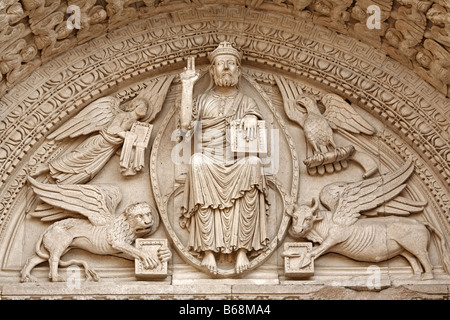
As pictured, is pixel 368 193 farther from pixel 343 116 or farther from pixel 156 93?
pixel 156 93

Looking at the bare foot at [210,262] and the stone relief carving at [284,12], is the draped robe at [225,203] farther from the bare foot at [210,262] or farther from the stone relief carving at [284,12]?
the stone relief carving at [284,12]

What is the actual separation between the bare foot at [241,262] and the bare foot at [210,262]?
0.20 m

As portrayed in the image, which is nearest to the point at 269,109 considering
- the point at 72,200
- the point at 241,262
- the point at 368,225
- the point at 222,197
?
the point at 222,197

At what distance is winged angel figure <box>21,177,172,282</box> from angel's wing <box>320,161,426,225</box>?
1.63 m

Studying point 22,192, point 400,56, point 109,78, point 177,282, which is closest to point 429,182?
point 400,56

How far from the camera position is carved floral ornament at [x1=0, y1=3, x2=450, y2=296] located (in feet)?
30.2

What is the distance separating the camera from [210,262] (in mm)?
8883

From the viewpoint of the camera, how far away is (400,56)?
952 centimetres

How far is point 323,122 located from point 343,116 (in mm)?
241

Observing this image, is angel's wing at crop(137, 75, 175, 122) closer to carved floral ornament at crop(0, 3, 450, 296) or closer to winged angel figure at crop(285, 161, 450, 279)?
carved floral ornament at crop(0, 3, 450, 296)

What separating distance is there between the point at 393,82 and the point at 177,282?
2847 mm

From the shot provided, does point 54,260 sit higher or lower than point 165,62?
lower

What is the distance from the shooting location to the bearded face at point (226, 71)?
9523mm

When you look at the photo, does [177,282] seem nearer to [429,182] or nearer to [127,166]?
[127,166]
